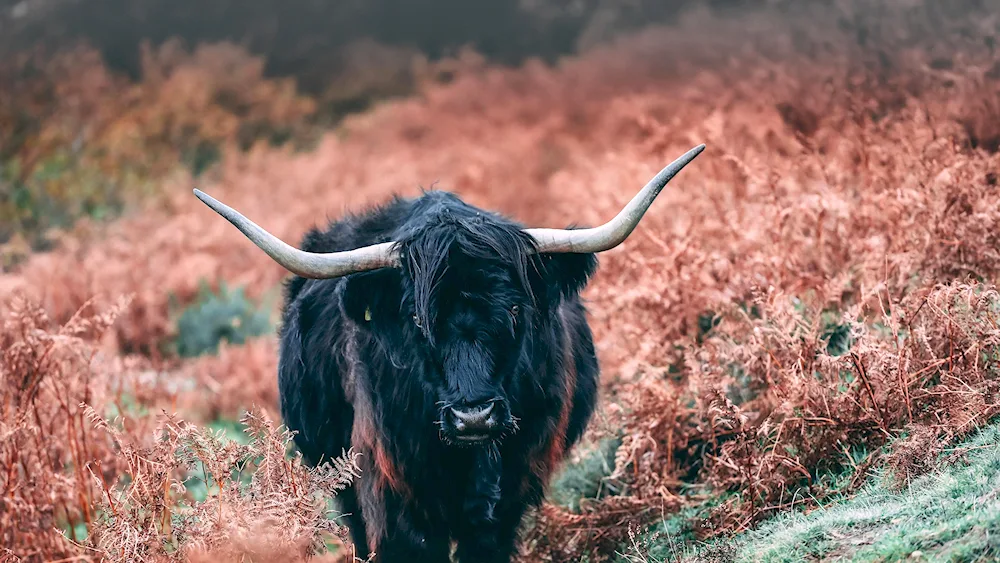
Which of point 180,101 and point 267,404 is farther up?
point 180,101

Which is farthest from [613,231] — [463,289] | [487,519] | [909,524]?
[909,524]

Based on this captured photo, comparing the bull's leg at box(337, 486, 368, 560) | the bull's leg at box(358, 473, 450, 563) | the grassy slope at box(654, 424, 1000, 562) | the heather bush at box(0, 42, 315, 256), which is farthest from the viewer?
the heather bush at box(0, 42, 315, 256)

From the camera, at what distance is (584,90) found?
46.2 feet

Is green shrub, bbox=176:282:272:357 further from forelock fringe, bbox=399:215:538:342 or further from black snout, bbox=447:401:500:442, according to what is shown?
black snout, bbox=447:401:500:442

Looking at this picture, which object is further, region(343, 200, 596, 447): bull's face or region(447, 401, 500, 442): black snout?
region(343, 200, 596, 447): bull's face

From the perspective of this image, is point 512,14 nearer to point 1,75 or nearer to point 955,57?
point 1,75

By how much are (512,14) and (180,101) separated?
6.27m

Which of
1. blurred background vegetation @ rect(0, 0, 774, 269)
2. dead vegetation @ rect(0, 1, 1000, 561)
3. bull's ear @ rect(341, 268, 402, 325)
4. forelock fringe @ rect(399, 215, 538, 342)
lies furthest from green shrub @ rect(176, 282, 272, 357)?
forelock fringe @ rect(399, 215, 538, 342)

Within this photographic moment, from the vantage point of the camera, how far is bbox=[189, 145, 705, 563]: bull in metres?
3.75

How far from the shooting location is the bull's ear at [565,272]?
411 centimetres

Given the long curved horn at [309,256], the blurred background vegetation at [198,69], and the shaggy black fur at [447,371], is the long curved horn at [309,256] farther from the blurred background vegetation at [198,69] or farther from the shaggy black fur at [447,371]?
the blurred background vegetation at [198,69]

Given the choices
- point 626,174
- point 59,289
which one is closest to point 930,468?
point 626,174

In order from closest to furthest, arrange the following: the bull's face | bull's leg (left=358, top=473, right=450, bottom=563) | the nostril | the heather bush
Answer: the nostril → the bull's face → bull's leg (left=358, top=473, right=450, bottom=563) → the heather bush

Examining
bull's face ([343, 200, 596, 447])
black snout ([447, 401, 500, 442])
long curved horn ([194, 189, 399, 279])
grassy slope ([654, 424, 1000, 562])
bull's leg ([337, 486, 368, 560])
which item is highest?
long curved horn ([194, 189, 399, 279])
